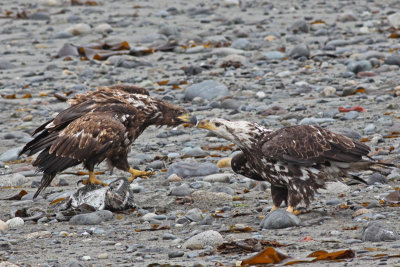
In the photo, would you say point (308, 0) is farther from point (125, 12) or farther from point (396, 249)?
point (396, 249)

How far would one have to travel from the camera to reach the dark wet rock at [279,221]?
6.66m

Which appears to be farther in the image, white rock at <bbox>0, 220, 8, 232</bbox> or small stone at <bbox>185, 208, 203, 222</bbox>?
white rock at <bbox>0, 220, 8, 232</bbox>

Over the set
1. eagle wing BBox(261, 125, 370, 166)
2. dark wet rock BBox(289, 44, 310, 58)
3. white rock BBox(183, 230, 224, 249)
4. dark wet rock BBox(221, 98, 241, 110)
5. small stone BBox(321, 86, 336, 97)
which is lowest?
dark wet rock BBox(221, 98, 241, 110)

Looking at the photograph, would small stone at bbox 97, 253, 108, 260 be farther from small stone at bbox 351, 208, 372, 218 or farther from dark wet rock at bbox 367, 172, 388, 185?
dark wet rock at bbox 367, 172, 388, 185

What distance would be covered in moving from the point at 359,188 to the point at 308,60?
22.7 feet

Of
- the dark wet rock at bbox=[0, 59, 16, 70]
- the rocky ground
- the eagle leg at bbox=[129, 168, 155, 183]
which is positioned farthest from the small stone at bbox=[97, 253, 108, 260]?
the dark wet rock at bbox=[0, 59, 16, 70]

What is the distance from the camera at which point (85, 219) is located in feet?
24.2

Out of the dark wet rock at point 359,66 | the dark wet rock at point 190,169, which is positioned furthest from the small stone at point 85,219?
the dark wet rock at point 359,66

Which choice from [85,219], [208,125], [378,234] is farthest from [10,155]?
[378,234]

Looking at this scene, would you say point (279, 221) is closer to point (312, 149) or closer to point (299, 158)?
point (299, 158)

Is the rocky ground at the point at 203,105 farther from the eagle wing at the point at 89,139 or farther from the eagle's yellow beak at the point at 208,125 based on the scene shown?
the eagle's yellow beak at the point at 208,125

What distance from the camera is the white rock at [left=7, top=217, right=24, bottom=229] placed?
7434 millimetres

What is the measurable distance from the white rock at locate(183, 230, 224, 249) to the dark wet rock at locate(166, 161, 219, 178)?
2763 mm

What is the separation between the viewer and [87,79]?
47.5 feet
